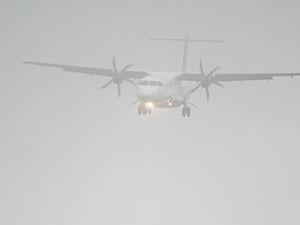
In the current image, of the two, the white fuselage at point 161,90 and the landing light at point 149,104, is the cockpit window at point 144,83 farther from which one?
the landing light at point 149,104

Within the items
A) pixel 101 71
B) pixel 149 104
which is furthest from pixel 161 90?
pixel 101 71

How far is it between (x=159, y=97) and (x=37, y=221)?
64318mm

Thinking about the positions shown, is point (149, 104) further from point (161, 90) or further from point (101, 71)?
point (101, 71)

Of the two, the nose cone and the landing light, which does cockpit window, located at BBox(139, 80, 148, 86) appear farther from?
the landing light

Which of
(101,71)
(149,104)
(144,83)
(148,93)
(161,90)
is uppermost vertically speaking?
(101,71)

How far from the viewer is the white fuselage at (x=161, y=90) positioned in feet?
148

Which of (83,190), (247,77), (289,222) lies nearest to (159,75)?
(247,77)

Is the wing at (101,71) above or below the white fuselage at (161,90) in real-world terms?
above

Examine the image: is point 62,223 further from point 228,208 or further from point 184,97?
point 184,97

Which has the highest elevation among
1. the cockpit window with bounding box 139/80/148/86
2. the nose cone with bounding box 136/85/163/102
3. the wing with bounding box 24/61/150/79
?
the wing with bounding box 24/61/150/79

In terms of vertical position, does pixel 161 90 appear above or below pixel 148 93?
above

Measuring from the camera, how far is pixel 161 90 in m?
45.4

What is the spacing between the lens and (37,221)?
106062mm

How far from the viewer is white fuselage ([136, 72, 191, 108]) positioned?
45.2 m
